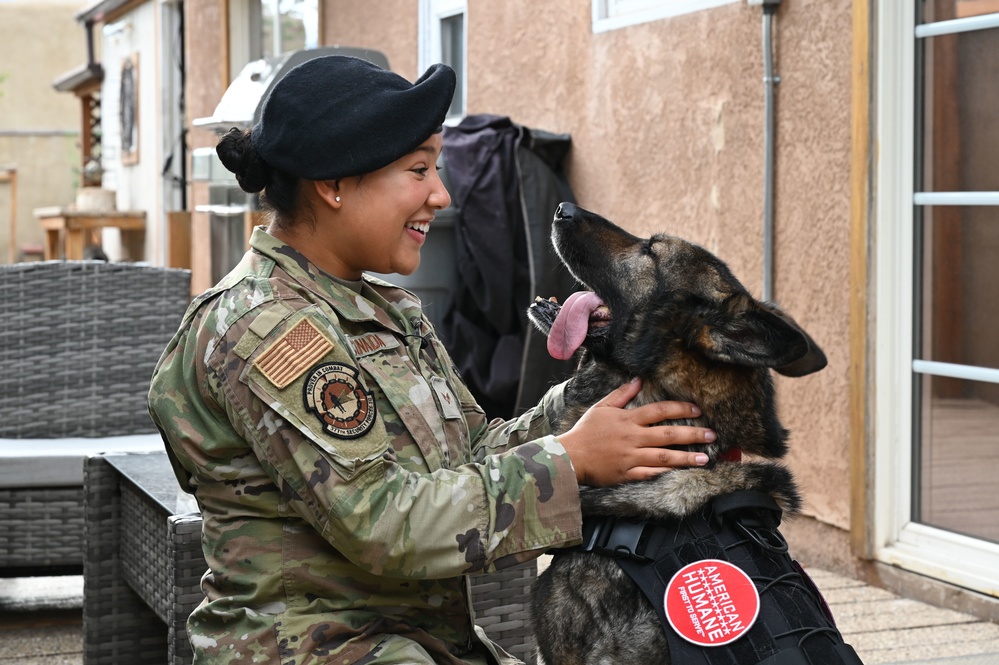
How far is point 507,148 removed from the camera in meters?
6.00

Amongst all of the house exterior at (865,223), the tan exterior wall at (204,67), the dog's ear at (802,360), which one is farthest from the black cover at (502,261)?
the tan exterior wall at (204,67)

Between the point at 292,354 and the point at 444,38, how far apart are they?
630cm

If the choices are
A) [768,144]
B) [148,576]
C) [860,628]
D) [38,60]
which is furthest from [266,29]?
[38,60]

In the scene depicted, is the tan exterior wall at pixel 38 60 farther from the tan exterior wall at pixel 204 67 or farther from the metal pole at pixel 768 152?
the metal pole at pixel 768 152

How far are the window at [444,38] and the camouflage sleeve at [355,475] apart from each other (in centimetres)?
595

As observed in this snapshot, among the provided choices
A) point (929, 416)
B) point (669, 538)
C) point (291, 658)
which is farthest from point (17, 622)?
point (929, 416)

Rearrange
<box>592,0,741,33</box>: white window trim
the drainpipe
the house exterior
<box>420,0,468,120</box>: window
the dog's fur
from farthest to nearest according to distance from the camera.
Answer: <box>420,0,468,120</box>: window, <box>592,0,741,33</box>: white window trim, the drainpipe, the house exterior, the dog's fur

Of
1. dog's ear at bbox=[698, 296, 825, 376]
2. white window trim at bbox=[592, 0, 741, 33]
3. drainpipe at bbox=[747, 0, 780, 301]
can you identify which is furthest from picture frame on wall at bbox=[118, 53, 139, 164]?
dog's ear at bbox=[698, 296, 825, 376]

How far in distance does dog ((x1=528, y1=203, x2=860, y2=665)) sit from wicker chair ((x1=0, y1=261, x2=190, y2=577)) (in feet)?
7.06

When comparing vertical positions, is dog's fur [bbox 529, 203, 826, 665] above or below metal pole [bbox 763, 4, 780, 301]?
below

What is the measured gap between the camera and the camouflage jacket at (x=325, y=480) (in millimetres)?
1830

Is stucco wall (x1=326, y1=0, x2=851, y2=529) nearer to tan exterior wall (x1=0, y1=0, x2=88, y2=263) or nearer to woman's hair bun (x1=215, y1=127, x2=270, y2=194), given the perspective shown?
woman's hair bun (x1=215, y1=127, x2=270, y2=194)

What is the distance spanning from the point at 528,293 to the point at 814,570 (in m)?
2.04

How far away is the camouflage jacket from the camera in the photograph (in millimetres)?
1830
